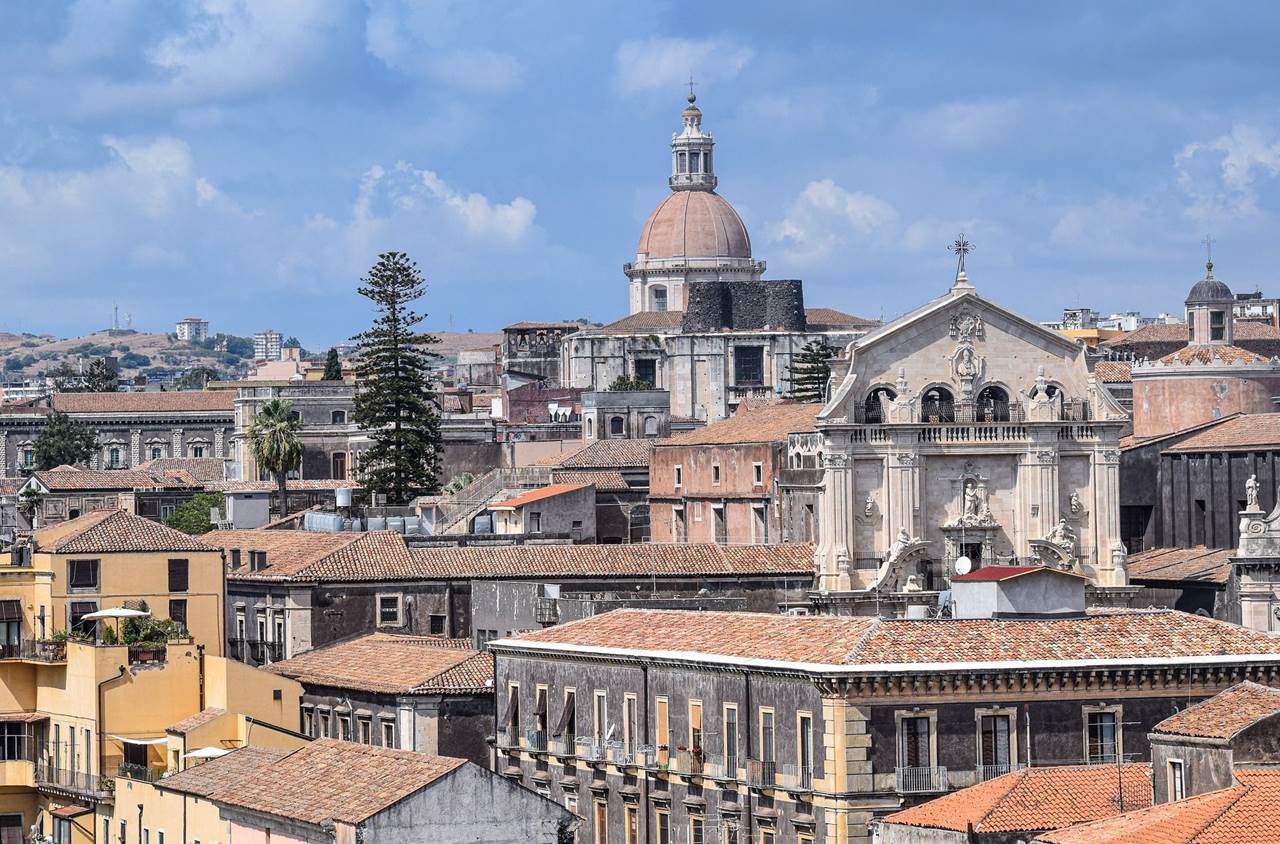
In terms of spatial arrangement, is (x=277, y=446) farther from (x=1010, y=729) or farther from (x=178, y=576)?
(x=1010, y=729)

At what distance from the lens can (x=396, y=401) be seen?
130m

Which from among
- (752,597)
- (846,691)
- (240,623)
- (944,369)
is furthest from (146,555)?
(846,691)

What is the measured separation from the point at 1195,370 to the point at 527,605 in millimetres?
34113

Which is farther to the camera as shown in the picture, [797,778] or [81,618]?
[81,618]

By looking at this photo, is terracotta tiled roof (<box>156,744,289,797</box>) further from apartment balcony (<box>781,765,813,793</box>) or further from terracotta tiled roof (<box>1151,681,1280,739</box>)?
terracotta tiled roof (<box>1151,681,1280,739</box>)

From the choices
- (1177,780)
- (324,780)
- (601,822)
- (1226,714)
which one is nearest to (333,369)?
A: (601,822)

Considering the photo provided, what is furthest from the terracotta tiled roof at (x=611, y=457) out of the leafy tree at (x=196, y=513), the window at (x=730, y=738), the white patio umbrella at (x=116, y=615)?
the window at (x=730, y=738)

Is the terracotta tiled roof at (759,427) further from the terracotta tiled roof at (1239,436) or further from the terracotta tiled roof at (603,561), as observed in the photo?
the terracotta tiled roof at (1239,436)

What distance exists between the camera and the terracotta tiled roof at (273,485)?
137 meters

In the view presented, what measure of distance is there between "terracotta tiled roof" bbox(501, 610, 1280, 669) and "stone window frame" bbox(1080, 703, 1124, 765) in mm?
889

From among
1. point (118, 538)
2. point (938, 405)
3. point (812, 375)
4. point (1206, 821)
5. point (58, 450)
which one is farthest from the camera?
point (58, 450)

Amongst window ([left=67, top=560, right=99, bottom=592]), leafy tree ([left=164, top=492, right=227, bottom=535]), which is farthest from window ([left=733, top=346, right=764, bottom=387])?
window ([left=67, top=560, right=99, bottom=592])

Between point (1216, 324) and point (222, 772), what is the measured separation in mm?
55795

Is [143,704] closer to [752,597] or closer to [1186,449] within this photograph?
[752,597]
